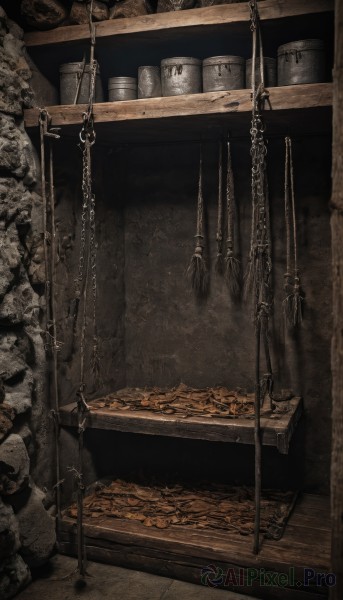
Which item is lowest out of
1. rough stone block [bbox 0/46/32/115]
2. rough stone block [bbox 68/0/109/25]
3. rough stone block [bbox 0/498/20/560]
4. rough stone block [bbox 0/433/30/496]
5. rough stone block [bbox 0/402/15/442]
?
rough stone block [bbox 0/498/20/560]

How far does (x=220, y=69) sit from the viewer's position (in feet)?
12.1

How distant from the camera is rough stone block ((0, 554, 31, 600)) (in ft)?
11.2

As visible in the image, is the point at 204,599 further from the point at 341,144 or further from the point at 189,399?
the point at 341,144

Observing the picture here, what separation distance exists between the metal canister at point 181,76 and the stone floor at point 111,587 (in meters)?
2.94

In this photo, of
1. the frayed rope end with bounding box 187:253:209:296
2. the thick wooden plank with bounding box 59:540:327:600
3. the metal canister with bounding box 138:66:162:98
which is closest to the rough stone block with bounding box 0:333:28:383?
the thick wooden plank with bounding box 59:540:327:600

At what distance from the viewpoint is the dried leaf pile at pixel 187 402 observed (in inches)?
160

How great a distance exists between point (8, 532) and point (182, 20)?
3.07 m

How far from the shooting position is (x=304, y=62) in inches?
138

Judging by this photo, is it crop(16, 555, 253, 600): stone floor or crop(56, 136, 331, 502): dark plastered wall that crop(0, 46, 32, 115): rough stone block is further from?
crop(16, 555, 253, 600): stone floor

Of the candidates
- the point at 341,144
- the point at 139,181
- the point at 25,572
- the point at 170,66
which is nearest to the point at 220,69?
the point at 170,66

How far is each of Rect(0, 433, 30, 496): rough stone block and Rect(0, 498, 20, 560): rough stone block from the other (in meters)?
0.10

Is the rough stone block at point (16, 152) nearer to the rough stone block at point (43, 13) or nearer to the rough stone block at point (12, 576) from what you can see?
the rough stone block at point (43, 13)

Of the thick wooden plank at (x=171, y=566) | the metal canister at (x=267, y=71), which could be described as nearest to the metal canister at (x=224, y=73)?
the metal canister at (x=267, y=71)

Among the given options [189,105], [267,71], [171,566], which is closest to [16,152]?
[189,105]
